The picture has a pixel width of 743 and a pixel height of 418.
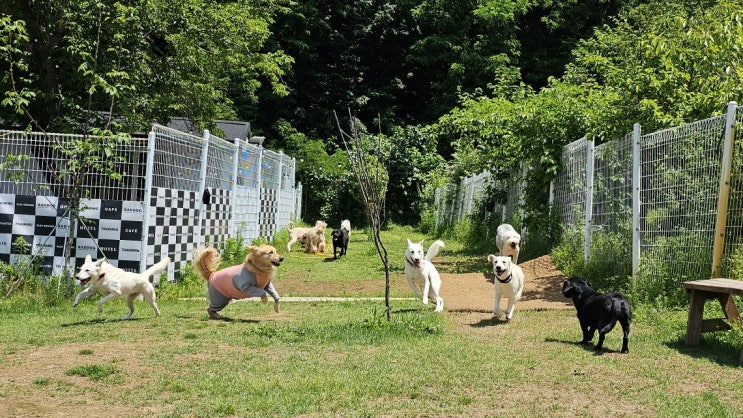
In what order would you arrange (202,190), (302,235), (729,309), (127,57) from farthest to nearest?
(302,235) → (127,57) → (202,190) → (729,309)

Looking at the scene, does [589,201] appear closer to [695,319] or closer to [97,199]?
[695,319]

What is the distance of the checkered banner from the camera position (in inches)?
418

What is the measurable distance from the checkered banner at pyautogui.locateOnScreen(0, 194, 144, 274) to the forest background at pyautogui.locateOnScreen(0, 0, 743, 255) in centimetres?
114

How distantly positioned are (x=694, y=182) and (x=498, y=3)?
33023 mm

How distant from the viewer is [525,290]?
37.1 feet

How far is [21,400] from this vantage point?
16.4 ft

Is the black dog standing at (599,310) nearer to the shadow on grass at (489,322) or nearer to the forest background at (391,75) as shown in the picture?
the shadow on grass at (489,322)

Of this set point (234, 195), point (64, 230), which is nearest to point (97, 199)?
point (64, 230)

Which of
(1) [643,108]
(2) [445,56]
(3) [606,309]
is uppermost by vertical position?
(2) [445,56]

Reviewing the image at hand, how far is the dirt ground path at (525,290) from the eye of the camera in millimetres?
9742

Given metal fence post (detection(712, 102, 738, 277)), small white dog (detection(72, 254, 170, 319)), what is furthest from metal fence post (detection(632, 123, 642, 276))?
small white dog (detection(72, 254, 170, 319))

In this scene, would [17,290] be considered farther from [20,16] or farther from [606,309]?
[606,309]

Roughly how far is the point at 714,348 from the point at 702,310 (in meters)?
0.36

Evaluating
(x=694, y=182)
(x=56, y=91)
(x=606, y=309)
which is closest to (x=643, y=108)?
(x=694, y=182)
